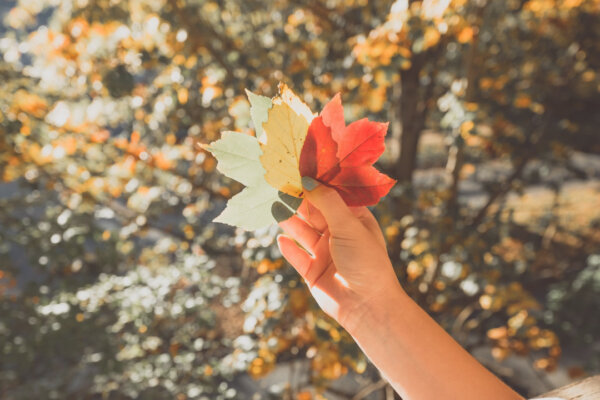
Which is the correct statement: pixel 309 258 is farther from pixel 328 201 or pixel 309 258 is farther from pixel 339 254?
pixel 328 201

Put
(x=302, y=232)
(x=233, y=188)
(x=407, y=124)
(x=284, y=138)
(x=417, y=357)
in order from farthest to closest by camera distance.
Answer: (x=407, y=124), (x=233, y=188), (x=302, y=232), (x=417, y=357), (x=284, y=138)

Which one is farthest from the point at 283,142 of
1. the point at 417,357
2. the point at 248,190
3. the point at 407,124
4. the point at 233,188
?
the point at 407,124

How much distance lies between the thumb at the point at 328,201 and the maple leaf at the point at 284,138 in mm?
29

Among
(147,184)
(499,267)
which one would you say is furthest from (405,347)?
(147,184)

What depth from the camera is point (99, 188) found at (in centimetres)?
250

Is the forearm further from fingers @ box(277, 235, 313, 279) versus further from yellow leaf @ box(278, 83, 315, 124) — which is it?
yellow leaf @ box(278, 83, 315, 124)

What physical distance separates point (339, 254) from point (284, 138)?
0.33 metres

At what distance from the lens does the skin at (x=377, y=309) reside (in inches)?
31.9

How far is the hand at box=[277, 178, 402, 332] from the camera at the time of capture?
0.77 m

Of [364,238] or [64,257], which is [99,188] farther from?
[364,238]

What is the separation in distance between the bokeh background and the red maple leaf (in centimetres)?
100

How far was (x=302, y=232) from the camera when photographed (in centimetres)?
98

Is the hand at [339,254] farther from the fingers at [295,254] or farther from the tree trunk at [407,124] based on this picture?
the tree trunk at [407,124]

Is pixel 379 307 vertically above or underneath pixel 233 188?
underneath
